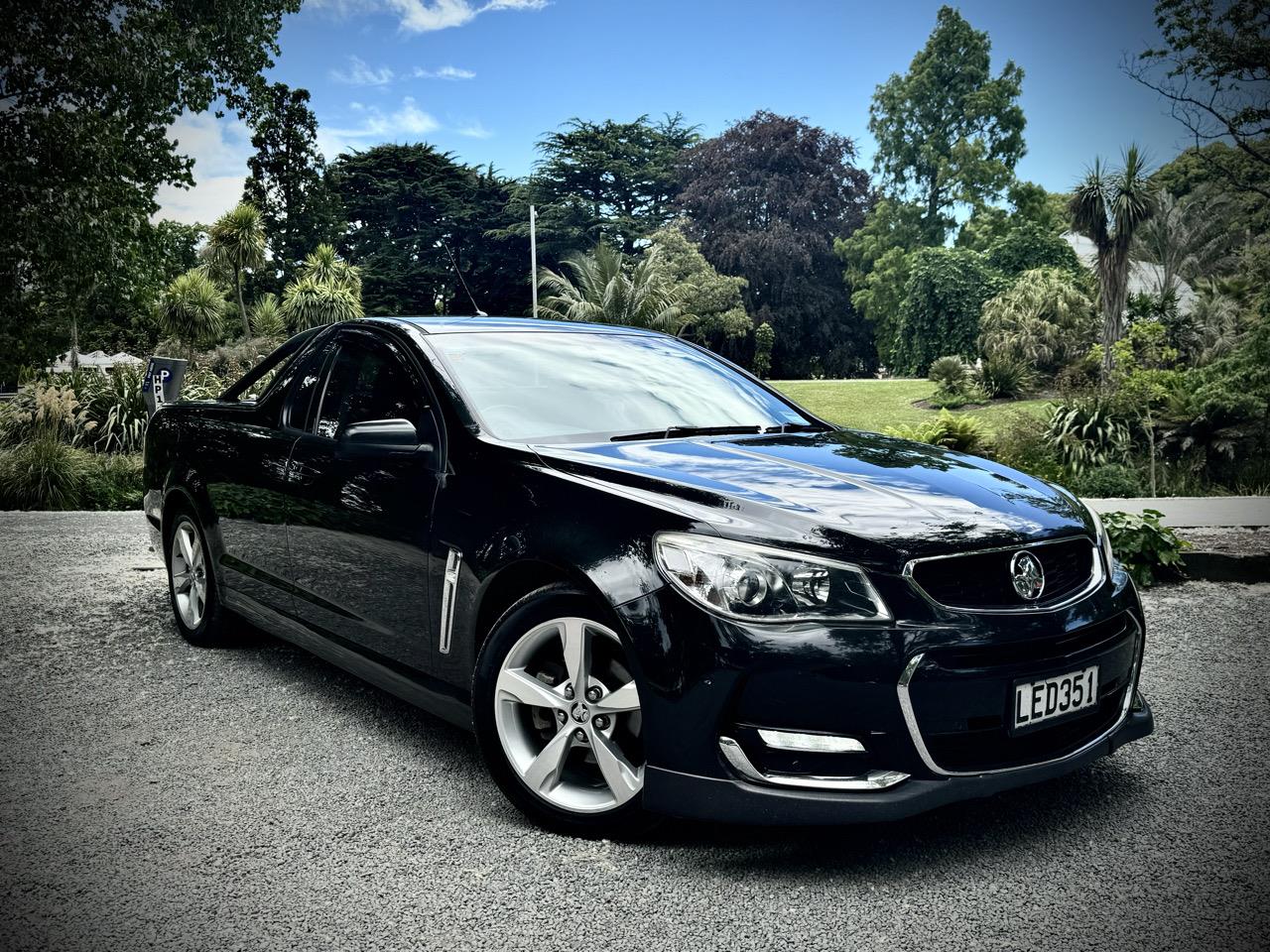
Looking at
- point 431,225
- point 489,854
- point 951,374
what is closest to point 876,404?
point 951,374

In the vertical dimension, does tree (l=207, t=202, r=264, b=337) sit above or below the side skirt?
above

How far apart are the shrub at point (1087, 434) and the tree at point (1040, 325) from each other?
1066cm

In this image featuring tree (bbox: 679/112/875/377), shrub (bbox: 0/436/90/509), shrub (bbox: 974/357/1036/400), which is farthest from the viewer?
tree (bbox: 679/112/875/377)

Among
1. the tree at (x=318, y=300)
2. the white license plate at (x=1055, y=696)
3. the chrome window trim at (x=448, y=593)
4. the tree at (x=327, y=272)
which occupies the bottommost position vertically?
the white license plate at (x=1055, y=696)

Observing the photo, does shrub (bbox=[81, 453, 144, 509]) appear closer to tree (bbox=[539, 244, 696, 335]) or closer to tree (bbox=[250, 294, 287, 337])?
tree (bbox=[250, 294, 287, 337])

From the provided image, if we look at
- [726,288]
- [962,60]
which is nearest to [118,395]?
[726,288]

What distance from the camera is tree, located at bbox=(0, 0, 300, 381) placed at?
18438 millimetres

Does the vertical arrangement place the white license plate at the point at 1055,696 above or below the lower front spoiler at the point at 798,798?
above

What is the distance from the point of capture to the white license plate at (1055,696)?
8.95ft

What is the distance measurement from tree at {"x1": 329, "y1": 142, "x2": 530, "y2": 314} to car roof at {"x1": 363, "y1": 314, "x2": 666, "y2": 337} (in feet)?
158

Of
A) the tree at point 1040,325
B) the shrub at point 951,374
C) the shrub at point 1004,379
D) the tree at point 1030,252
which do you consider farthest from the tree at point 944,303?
the shrub at point 1004,379

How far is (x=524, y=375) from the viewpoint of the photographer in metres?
3.88

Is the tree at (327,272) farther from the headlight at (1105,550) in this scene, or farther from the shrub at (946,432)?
the headlight at (1105,550)

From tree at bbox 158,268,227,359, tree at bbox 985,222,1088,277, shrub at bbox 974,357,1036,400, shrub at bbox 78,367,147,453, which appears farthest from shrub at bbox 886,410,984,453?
tree at bbox 985,222,1088,277
